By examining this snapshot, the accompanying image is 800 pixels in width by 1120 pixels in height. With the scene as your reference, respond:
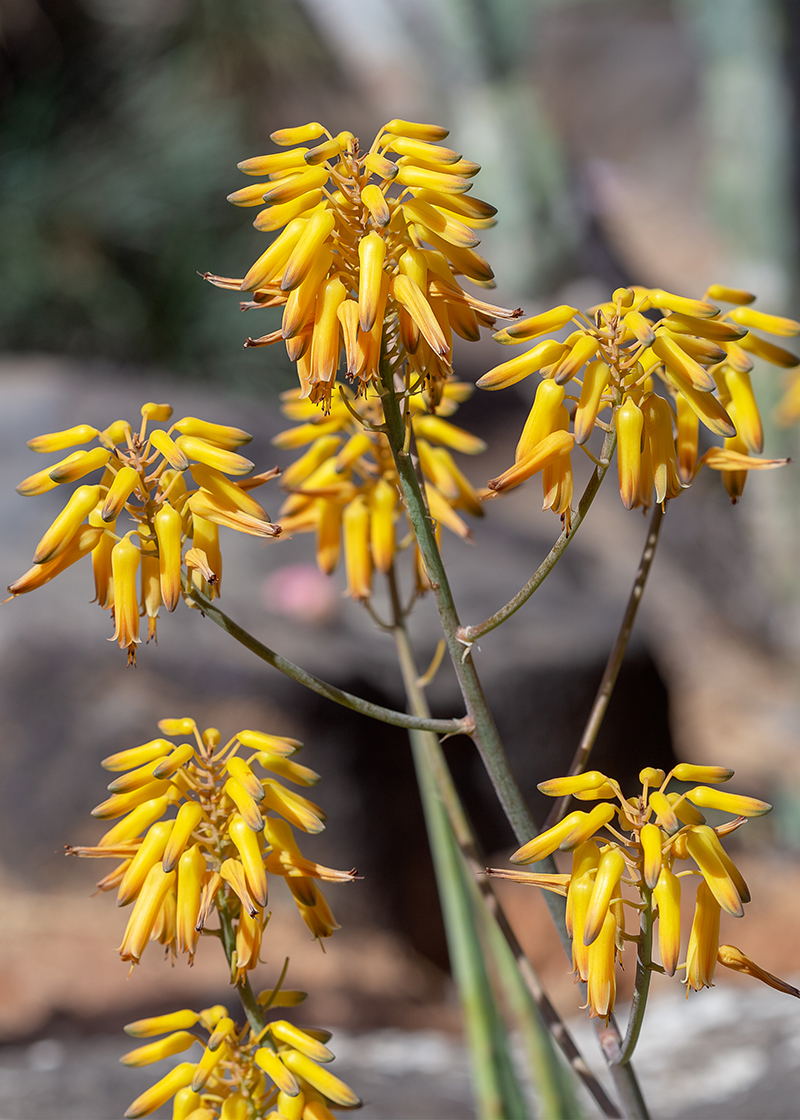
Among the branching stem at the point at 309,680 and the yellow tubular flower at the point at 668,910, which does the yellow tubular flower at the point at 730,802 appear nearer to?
the yellow tubular flower at the point at 668,910

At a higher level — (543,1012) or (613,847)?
(613,847)

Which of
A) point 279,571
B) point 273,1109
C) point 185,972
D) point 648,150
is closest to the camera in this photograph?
point 273,1109

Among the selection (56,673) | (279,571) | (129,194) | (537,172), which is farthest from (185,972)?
(129,194)

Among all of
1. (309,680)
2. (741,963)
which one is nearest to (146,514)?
(309,680)

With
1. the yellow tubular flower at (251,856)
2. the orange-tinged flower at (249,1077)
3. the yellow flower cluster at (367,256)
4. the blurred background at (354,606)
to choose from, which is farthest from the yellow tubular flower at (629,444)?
the blurred background at (354,606)

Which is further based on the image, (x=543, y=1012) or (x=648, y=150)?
(x=648, y=150)

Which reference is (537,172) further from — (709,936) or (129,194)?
(709,936)

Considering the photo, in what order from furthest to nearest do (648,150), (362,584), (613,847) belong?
(648,150), (362,584), (613,847)
